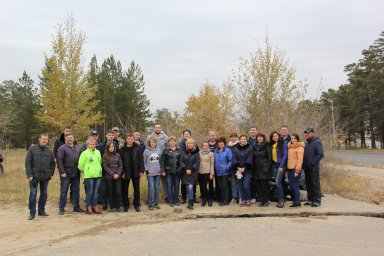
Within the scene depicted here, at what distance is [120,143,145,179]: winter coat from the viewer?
9.41 metres

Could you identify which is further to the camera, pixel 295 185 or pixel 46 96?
pixel 46 96

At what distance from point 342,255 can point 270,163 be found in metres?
4.15

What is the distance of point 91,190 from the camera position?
29.9 ft

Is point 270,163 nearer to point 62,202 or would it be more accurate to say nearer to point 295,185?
point 295,185

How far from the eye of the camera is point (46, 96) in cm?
2200

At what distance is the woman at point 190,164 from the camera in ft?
32.1

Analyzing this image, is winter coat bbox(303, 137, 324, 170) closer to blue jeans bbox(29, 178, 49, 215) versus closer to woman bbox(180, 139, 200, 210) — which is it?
woman bbox(180, 139, 200, 210)

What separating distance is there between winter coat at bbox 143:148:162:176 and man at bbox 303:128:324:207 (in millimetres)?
3661

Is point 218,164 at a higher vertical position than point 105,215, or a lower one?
higher

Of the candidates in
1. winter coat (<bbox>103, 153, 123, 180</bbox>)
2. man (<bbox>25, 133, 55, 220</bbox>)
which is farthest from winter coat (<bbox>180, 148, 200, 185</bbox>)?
man (<bbox>25, 133, 55, 220</bbox>)

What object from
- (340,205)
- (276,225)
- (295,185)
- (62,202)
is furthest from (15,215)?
(340,205)

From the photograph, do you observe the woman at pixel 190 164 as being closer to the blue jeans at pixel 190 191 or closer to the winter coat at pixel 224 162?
the blue jeans at pixel 190 191

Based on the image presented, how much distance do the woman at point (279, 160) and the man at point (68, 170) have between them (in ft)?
15.7

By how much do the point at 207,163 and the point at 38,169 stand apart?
4019 millimetres
